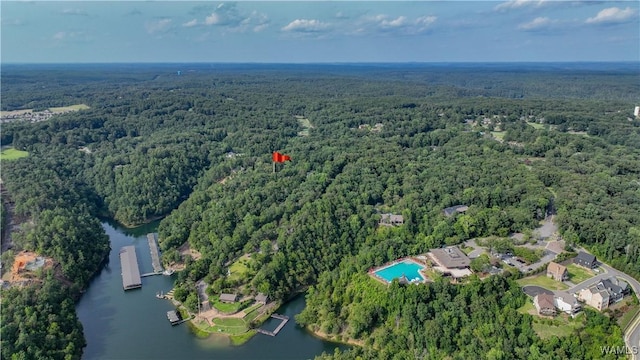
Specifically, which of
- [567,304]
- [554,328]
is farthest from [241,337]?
[567,304]

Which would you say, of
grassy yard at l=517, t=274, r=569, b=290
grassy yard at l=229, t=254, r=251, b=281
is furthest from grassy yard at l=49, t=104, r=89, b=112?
grassy yard at l=517, t=274, r=569, b=290

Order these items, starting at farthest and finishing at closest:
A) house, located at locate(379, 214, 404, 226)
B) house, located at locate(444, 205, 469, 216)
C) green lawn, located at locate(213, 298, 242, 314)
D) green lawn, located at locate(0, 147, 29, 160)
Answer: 1. green lawn, located at locate(0, 147, 29, 160)
2. house, located at locate(444, 205, 469, 216)
3. house, located at locate(379, 214, 404, 226)
4. green lawn, located at locate(213, 298, 242, 314)

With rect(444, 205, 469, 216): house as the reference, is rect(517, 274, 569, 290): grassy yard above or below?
below

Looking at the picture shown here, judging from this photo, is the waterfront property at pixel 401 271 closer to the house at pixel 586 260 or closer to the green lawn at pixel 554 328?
the green lawn at pixel 554 328

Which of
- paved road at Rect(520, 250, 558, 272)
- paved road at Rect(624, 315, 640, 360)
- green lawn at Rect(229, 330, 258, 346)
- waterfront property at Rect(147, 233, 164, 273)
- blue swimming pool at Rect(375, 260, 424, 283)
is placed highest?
paved road at Rect(520, 250, 558, 272)

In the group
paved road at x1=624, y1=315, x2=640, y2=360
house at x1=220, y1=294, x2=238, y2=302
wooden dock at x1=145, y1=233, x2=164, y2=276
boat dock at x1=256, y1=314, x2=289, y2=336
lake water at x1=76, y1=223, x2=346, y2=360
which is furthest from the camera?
wooden dock at x1=145, y1=233, x2=164, y2=276

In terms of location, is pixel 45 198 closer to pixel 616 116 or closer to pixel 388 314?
pixel 388 314

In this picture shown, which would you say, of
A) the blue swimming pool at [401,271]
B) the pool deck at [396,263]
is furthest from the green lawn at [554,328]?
the blue swimming pool at [401,271]

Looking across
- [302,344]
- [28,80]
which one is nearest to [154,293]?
[302,344]

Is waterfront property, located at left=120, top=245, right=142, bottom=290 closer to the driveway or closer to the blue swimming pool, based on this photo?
the blue swimming pool
